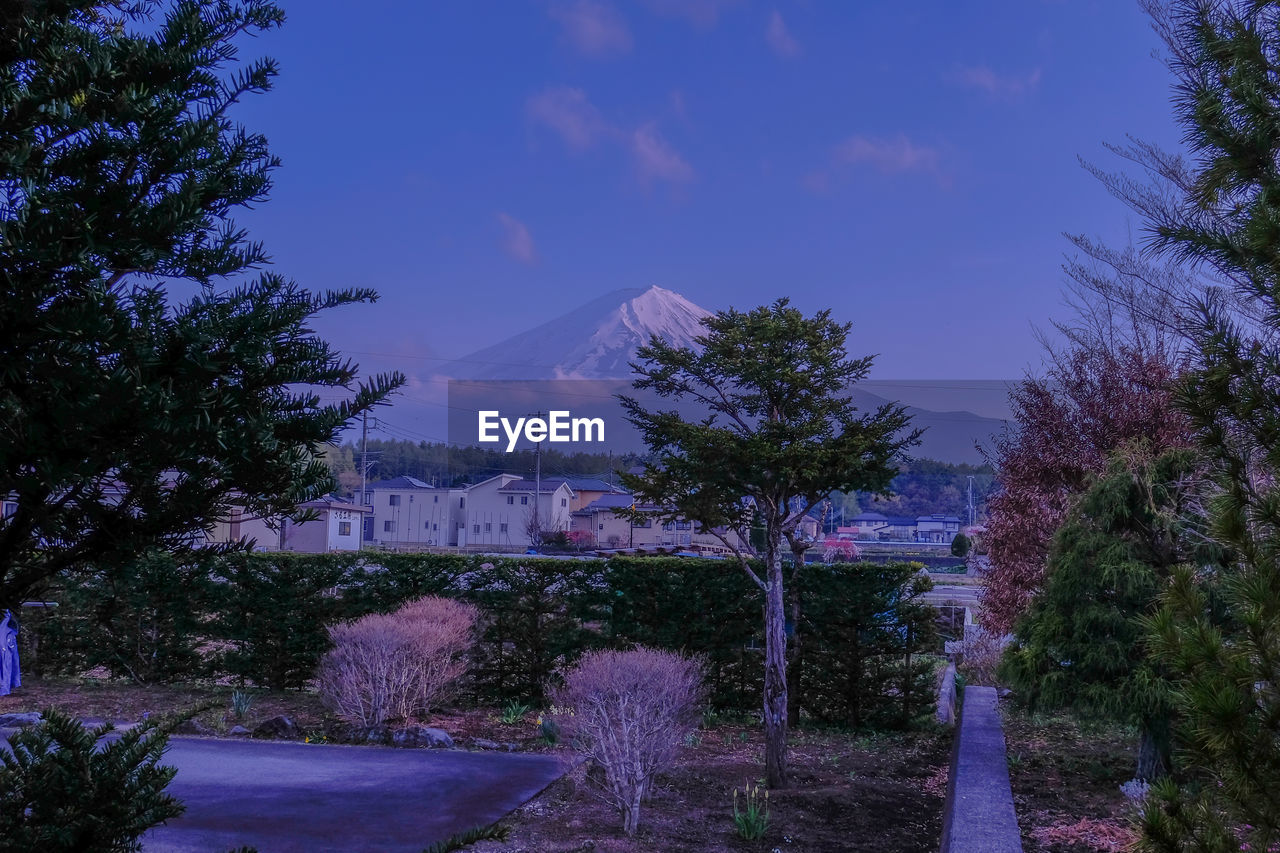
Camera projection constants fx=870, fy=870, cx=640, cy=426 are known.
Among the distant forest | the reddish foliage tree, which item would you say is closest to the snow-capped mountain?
the distant forest

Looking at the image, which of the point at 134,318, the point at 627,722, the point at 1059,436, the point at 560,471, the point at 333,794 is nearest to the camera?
the point at 134,318

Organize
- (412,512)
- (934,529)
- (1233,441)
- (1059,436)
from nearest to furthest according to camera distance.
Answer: (1233,441) < (1059,436) < (412,512) < (934,529)

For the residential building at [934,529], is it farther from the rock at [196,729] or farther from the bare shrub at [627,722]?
the bare shrub at [627,722]

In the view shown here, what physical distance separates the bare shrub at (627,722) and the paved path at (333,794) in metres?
0.81

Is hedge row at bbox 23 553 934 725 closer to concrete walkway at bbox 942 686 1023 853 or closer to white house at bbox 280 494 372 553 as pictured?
concrete walkway at bbox 942 686 1023 853

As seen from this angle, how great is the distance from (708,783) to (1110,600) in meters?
3.32

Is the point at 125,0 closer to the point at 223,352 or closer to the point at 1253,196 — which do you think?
the point at 223,352

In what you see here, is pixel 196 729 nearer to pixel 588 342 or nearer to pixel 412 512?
pixel 412 512

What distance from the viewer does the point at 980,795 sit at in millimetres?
5398

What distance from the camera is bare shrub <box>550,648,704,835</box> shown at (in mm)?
5582

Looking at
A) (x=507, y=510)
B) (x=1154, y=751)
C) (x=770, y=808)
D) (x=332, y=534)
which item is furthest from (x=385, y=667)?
(x=507, y=510)

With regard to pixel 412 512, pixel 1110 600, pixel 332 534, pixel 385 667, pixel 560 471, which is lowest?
pixel 385 667

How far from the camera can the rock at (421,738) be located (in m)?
7.93

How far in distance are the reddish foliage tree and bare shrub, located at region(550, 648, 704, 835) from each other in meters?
6.32
